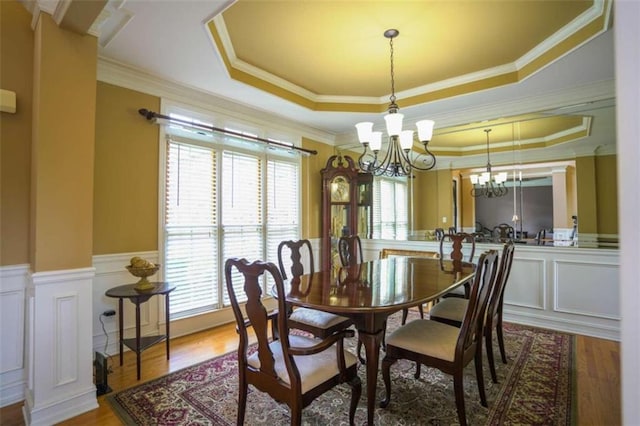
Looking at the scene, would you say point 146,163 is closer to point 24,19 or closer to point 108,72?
point 108,72

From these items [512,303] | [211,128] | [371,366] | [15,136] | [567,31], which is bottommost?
[512,303]

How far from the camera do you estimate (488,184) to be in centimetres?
446

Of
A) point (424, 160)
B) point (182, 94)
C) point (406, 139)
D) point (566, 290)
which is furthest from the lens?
point (424, 160)

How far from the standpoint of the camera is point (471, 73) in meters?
3.48

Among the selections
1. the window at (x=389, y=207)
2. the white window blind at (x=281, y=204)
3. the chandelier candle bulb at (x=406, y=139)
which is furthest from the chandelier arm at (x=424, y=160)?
Answer: the white window blind at (x=281, y=204)

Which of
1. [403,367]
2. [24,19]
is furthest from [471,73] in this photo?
[24,19]

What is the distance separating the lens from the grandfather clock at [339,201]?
4906 mm

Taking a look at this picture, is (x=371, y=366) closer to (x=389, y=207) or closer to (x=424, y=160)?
(x=424, y=160)

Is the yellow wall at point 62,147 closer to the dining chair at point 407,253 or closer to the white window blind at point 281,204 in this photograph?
the white window blind at point 281,204

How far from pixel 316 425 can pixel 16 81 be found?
303 cm

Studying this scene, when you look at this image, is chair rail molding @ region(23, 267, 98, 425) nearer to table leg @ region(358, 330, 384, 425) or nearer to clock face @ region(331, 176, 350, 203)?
table leg @ region(358, 330, 384, 425)

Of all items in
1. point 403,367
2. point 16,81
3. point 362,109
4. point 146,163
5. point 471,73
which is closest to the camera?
point 16,81

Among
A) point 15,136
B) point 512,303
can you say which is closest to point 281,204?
point 15,136

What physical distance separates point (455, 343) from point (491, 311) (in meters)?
Answer: 0.69
